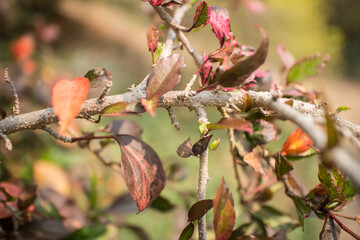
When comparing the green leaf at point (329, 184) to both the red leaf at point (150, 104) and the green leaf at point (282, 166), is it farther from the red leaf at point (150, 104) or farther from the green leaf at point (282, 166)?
the red leaf at point (150, 104)

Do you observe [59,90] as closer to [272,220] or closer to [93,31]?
[272,220]

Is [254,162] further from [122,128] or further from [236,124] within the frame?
[122,128]

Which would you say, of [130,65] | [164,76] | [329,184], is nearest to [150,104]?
[164,76]

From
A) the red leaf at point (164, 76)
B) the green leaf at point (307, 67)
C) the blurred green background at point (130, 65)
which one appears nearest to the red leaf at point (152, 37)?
the red leaf at point (164, 76)

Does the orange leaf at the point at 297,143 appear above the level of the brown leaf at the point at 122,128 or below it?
below

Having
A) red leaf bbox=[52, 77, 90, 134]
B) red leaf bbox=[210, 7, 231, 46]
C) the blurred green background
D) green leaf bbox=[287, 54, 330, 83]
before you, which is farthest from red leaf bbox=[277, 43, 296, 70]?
red leaf bbox=[52, 77, 90, 134]

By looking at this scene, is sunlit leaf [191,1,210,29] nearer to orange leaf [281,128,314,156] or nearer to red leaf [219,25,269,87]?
red leaf [219,25,269,87]
